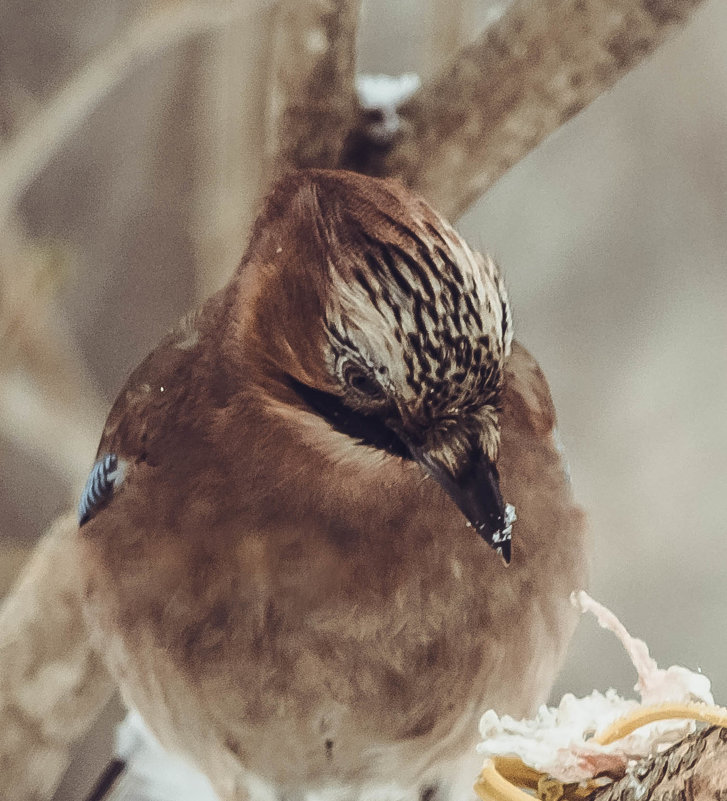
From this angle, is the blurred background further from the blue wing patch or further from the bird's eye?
the bird's eye

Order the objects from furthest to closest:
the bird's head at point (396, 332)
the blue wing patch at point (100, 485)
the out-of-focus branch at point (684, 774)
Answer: the blue wing patch at point (100, 485) < the bird's head at point (396, 332) < the out-of-focus branch at point (684, 774)

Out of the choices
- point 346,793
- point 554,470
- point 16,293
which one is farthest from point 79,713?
point 554,470

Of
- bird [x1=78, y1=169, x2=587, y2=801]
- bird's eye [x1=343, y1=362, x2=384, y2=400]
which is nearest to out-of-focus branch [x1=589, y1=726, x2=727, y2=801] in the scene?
bird [x1=78, y1=169, x2=587, y2=801]

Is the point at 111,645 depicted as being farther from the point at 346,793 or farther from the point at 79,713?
the point at 346,793

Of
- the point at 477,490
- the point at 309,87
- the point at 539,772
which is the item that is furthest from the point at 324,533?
the point at 309,87

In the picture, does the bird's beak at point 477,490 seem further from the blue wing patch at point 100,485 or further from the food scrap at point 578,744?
the blue wing patch at point 100,485

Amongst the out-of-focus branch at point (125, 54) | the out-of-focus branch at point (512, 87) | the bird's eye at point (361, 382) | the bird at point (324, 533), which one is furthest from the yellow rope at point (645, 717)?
the out-of-focus branch at point (125, 54)

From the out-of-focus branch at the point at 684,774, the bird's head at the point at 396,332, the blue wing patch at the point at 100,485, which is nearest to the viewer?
the out-of-focus branch at the point at 684,774
